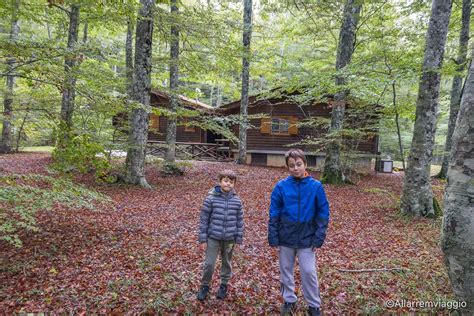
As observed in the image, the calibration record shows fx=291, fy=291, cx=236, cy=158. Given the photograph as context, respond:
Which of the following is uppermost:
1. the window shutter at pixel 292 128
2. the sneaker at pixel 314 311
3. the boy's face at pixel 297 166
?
the window shutter at pixel 292 128

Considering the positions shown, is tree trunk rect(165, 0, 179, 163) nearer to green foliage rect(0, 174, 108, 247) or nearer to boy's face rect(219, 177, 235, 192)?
green foliage rect(0, 174, 108, 247)

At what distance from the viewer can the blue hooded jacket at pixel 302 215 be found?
3031 millimetres

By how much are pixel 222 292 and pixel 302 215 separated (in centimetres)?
141

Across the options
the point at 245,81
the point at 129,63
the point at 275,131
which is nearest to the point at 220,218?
the point at 129,63

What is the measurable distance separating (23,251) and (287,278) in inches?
167

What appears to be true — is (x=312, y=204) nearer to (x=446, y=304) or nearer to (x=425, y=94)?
(x=446, y=304)

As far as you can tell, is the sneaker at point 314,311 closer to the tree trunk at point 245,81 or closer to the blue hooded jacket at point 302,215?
the blue hooded jacket at point 302,215

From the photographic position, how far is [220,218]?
11.2ft

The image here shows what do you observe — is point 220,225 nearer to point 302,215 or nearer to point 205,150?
point 302,215

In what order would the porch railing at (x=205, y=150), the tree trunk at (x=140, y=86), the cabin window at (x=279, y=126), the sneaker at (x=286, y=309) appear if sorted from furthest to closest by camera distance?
1. the porch railing at (x=205, y=150)
2. the cabin window at (x=279, y=126)
3. the tree trunk at (x=140, y=86)
4. the sneaker at (x=286, y=309)

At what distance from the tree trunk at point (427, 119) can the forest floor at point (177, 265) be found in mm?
535

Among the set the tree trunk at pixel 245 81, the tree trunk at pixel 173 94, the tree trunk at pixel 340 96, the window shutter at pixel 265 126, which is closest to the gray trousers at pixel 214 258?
the tree trunk at pixel 340 96

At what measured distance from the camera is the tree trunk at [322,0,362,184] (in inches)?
431

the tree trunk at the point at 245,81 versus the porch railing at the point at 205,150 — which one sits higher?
the tree trunk at the point at 245,81
